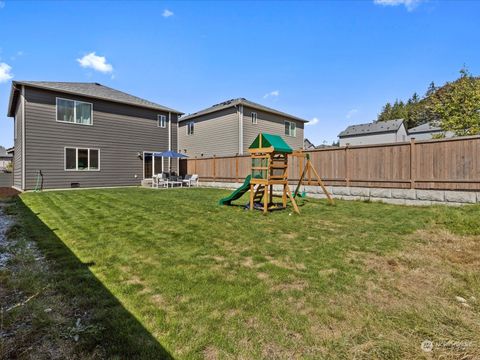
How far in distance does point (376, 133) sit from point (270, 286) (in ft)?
135

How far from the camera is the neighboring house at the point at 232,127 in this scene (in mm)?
19625

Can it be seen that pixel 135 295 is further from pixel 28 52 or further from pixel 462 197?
pixel 28 52

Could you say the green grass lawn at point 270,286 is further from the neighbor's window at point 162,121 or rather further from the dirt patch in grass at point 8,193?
the neighbor's window at point 162,121

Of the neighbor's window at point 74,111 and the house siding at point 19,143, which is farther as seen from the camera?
the neighbor's window at point 74,111

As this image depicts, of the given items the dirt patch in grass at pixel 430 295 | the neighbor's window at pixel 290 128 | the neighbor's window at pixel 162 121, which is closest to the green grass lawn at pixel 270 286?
the dirt patch in grass at pixel 430 295

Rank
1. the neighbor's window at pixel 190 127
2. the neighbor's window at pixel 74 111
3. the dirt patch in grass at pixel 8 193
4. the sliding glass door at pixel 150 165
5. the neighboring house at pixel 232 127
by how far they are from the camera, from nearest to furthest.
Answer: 1. the dirt patch in grass at pixel 8 193
2. the neighbor's window at pixel 74 111
3. the sliding glass door at pixel 150 165
4. the neighboring house at pixel 232 127
5. the neighbor's window at pixel 190 127

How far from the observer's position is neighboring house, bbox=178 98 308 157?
19625mm

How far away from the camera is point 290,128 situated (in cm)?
2427

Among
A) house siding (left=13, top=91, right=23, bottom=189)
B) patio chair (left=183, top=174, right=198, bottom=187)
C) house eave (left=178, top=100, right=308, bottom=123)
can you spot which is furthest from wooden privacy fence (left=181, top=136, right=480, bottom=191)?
house siding (left=13, top=91, right=23, bottom=189)

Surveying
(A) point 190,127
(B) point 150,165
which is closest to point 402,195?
(B) point 150,165

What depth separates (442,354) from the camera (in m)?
1.82

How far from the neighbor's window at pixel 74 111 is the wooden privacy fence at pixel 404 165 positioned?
39.8ft

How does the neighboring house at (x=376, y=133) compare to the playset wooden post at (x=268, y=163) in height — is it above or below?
above

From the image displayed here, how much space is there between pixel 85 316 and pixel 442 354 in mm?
Answer: 2794
